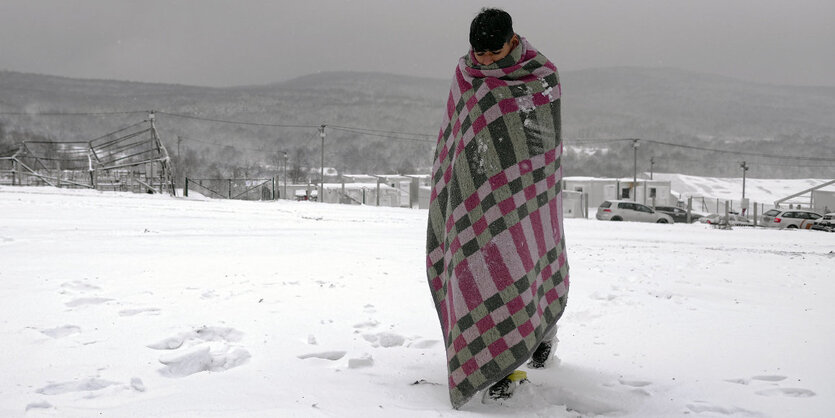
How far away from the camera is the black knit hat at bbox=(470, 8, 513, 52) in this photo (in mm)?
2291

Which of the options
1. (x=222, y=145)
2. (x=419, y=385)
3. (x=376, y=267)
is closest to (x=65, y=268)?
(x=376, y=267)

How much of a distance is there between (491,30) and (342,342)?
189cm

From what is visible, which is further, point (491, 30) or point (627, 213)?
point (627, 213)

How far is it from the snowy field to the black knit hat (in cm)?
145

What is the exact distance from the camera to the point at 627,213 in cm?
2675

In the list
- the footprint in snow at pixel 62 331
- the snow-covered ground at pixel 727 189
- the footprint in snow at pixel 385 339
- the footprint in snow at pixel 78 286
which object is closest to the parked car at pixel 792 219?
the footprint in snow at pixel 385 339

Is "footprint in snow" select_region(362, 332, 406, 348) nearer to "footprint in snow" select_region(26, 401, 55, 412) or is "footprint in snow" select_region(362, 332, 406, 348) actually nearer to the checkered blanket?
the checkered blanket


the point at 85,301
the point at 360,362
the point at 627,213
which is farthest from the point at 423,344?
the point at 627,213

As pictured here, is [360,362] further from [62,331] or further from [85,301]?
[85,301]

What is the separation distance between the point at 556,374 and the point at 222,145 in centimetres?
14691

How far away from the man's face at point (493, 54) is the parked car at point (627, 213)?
84.2ft

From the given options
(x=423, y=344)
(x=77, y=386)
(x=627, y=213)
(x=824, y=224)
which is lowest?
(x=824, y=224)

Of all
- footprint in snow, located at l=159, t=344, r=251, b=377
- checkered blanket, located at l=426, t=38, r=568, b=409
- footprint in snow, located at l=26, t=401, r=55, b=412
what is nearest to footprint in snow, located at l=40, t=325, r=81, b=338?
footprint in snow, located at l=159, t=344, r=251, b=377

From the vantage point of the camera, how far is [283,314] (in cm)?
376
